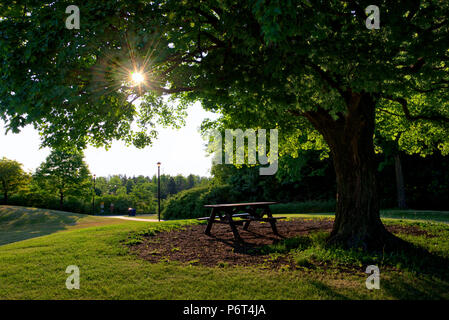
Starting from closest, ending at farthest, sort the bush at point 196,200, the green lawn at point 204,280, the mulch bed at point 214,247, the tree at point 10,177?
the green lawn at point 204,280 → the mulch bed at point 214,247 → the bush at point 196,200 → the tree at point 10,177

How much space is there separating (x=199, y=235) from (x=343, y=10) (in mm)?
7530

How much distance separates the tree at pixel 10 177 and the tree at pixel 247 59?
1479 inches

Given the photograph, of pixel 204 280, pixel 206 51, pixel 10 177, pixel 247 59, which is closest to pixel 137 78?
pixel 206 51

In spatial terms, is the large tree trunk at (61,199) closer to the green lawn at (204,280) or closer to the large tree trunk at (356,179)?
the green lawn at (204,280)

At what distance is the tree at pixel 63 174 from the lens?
37.1 meters

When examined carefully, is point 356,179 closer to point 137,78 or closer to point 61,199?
point 137,78

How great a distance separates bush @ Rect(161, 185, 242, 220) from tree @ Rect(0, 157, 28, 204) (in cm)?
2461

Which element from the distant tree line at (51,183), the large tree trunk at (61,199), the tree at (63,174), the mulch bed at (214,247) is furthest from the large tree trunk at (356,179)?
the large tree trunk at (61,199)

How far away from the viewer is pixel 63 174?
37594mm

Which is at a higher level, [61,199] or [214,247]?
[214,247]

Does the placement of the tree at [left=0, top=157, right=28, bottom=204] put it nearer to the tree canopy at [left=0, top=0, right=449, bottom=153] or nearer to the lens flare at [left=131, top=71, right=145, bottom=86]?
the tree canopy at [left=0, top=0, right=449, bottom=153]

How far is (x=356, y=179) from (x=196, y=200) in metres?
17.8
